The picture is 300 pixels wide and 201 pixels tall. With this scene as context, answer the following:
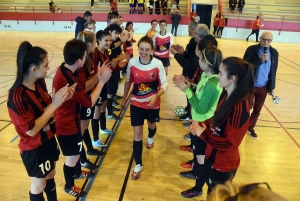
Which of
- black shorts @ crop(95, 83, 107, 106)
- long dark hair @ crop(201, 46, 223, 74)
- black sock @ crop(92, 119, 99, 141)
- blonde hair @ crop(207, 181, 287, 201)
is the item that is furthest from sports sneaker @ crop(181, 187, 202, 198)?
blonde hair @ crop(207, 181, 287, 201)

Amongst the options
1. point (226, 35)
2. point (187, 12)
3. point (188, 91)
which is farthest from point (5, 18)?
point (188, 91)

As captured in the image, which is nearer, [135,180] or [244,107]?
[244,107]

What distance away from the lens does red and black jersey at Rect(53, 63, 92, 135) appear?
251 centimetres

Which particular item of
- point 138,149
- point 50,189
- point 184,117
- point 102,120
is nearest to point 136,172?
point 138,149

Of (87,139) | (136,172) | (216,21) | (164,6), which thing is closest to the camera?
(136,172)

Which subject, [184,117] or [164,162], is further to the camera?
[184,117]

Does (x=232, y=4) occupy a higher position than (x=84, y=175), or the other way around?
(x=232, y=4)

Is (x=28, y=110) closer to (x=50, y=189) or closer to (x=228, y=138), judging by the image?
(x=50, y=189)

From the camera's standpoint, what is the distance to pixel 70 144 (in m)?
2.75

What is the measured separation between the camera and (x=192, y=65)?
4180 mm

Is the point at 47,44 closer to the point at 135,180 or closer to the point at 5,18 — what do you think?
the point at 5,18

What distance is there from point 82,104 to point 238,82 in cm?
163

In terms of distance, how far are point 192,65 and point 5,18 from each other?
67.5ft

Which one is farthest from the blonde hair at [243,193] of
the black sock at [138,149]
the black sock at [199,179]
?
the black sock at [138,149]
